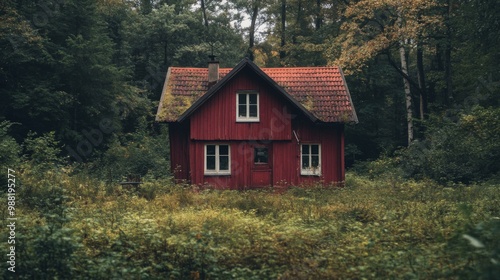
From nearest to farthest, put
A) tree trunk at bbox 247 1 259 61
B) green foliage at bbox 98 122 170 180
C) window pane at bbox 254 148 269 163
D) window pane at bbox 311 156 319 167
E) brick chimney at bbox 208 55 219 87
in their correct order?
window pane at bbox 254 148 269 163, window pane at bbox 311 156 319 167, brick chimney at bbox 208 55 219 87, green foliage at bbox 98 122 170 180, tree trunk at bbox 247 1 259 61

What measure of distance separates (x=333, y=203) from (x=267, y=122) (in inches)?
318

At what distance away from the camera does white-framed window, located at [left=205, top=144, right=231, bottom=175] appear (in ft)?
73.2

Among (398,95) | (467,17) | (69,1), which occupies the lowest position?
(398,95)

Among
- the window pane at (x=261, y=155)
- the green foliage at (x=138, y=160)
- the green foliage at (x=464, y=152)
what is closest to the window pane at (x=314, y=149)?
the window pane at (x=261, y=155)

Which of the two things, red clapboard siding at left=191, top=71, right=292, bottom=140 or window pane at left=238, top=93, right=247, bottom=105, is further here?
window pane at left=238, top=93, right=247, bottom=105

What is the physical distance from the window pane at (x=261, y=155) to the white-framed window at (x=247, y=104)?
5.44ft

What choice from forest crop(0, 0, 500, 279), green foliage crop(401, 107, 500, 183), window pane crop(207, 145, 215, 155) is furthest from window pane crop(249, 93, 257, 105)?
green foliage crop(401, 107, 500, 183)

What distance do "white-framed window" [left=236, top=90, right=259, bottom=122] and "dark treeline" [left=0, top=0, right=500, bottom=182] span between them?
429 centimetres

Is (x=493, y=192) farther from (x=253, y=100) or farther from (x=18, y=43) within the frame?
(x=18, y=43)

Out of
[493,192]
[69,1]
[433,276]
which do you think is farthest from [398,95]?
[433,276]

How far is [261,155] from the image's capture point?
2269 centimetres

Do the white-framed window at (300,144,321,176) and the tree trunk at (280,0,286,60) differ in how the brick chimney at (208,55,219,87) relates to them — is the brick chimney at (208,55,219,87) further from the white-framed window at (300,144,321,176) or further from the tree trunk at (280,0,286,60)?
the tree trunk at (280,0,286,60)

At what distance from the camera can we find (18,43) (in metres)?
25.0

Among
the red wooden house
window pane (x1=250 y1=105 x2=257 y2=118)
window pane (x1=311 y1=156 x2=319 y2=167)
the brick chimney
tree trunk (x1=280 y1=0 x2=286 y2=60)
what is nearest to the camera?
the red wooden house
